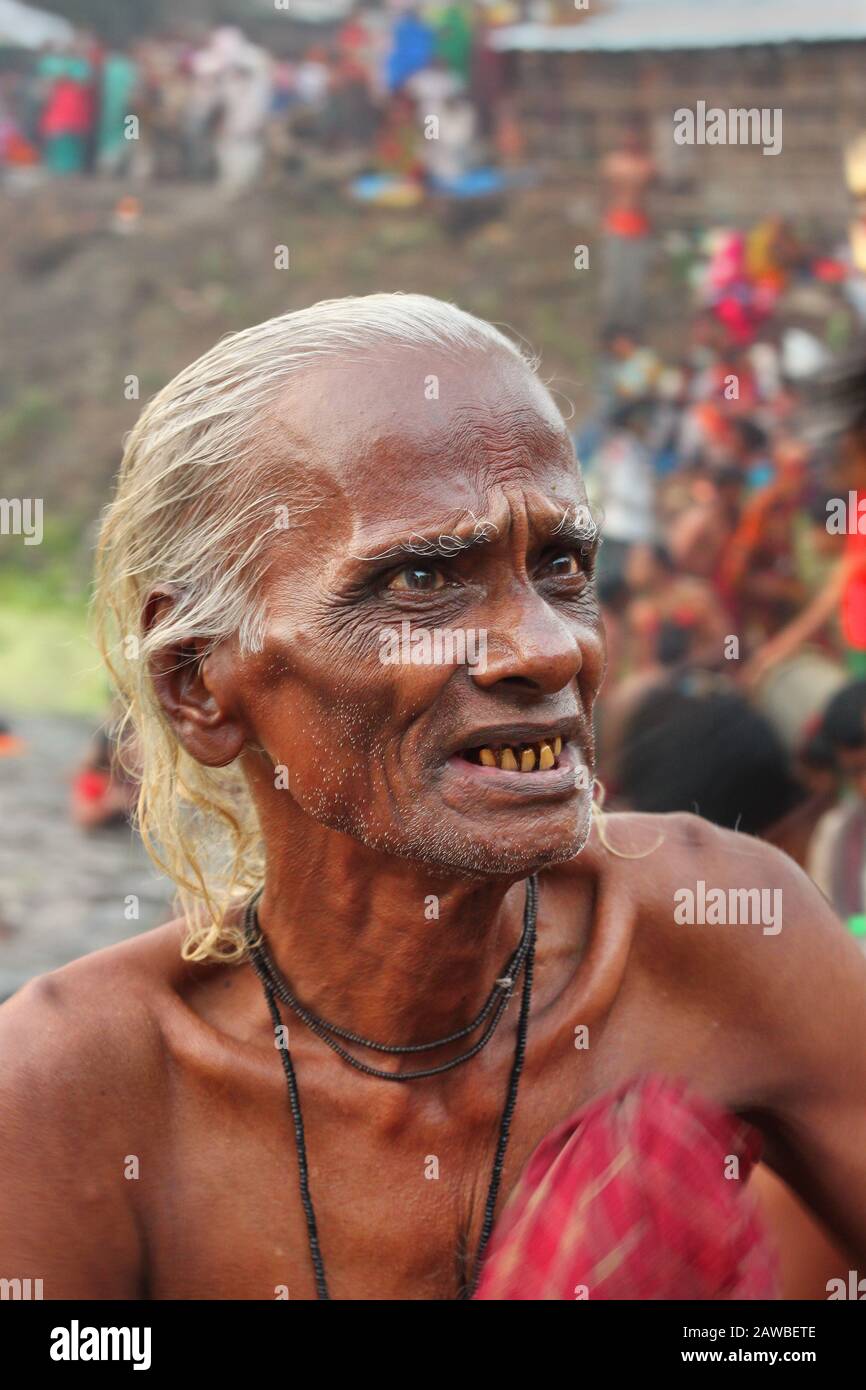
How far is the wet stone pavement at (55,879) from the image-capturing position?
7965mm

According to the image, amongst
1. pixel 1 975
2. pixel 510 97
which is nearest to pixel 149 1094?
pixel 1 975

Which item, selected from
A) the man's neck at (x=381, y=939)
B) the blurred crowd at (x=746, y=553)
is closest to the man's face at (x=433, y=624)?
the man's neck at (x=381, y=939)

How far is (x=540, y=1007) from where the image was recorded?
249cm

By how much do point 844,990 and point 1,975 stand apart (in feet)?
18.8

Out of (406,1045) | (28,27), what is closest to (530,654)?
(406,1045)

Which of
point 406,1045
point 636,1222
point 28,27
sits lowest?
point 636,1222

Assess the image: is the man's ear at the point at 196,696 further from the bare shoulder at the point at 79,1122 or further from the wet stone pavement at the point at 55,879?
the wet stone pavement at the point at 55,879

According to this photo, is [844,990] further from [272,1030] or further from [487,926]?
[272,1030]

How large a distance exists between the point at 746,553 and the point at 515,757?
6.81m

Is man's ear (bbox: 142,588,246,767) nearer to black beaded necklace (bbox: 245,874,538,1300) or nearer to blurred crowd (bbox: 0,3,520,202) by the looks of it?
black beaded necklace (bbox: 245,874,538,1300)

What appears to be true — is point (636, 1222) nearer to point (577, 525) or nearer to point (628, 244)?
point (577, 525)

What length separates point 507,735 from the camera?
2096mm

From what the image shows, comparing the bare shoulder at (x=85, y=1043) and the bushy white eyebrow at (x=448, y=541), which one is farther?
the bare shoulder at (x=85, y=1043)

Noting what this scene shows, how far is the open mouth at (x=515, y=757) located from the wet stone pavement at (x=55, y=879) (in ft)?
16.1
